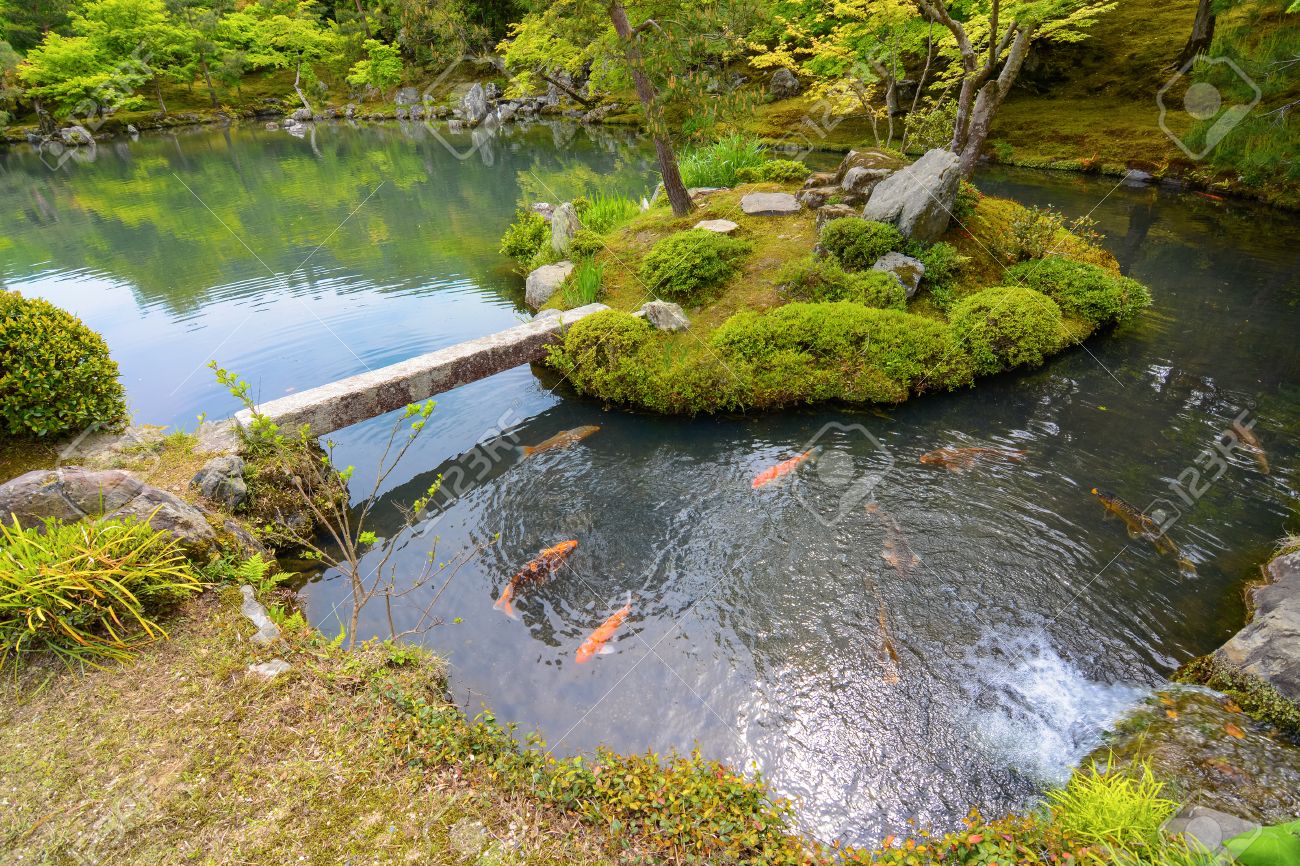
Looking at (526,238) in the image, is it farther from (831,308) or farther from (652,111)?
(831,308)

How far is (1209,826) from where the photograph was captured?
9.68 ft

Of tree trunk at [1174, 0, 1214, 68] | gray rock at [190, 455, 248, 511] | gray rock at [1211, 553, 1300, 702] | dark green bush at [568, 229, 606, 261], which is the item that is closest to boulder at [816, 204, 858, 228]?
dark green bush at [568, 229, 606, 261]

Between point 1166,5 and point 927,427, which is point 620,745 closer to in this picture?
point 927,427

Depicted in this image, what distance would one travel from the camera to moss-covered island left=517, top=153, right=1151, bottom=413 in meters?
7.82

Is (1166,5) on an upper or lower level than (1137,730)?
upper

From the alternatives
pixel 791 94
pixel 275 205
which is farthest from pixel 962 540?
pixel 791 94

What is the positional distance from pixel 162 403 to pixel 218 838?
7.72 metres

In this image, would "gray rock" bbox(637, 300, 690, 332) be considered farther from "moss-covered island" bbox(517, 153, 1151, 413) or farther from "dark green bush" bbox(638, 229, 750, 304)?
"dark green bush" bbox(638, 229, 750, 304)

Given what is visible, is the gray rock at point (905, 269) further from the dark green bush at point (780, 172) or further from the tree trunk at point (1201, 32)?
the tree trunk at point (1201, 32)

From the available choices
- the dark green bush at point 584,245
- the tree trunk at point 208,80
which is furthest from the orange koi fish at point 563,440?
the tree trunk at point 208,80

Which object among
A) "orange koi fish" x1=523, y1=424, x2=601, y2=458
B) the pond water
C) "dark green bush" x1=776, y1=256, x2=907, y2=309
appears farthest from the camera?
"dark green bush" x1=776, y1=256, x2=907, y2=309

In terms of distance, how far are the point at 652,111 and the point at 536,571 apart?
785 centimetres

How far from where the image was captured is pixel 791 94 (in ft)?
91.2

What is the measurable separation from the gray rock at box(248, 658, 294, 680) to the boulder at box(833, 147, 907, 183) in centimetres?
1133
